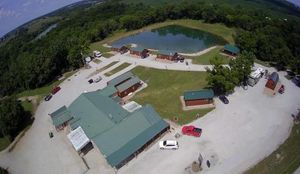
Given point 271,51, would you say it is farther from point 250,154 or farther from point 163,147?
point 163,147

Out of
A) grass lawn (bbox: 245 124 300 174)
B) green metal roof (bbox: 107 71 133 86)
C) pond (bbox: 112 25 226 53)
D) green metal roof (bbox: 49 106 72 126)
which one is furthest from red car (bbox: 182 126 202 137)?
pond (bbox: 112 25 226 53)

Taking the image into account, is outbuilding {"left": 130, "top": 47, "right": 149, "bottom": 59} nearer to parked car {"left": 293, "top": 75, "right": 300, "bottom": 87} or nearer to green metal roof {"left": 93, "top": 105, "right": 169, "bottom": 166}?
green metal roof {"left": 93, "top": 105, "right": 169, "bottom": 166}

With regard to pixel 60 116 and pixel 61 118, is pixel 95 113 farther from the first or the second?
pixel 60 116

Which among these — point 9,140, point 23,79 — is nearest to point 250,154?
point 9,140

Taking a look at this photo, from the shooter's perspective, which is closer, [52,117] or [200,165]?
[200,165]

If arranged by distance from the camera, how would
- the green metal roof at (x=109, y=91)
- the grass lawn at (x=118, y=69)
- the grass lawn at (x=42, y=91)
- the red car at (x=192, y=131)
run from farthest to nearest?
the grass lawn at (x=118, y=69) → the grass lawn at (x=42, y=91) → the green metal roof at (x=109, y=91) → the red car at (x=192, y=131)

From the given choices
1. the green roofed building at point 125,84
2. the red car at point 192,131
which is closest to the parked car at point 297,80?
the red car at point 192,131

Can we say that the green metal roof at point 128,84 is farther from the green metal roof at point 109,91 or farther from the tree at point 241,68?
the tree at point 241,68

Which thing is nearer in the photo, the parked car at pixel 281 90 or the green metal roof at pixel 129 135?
the green metal roof at pixel 129 135
